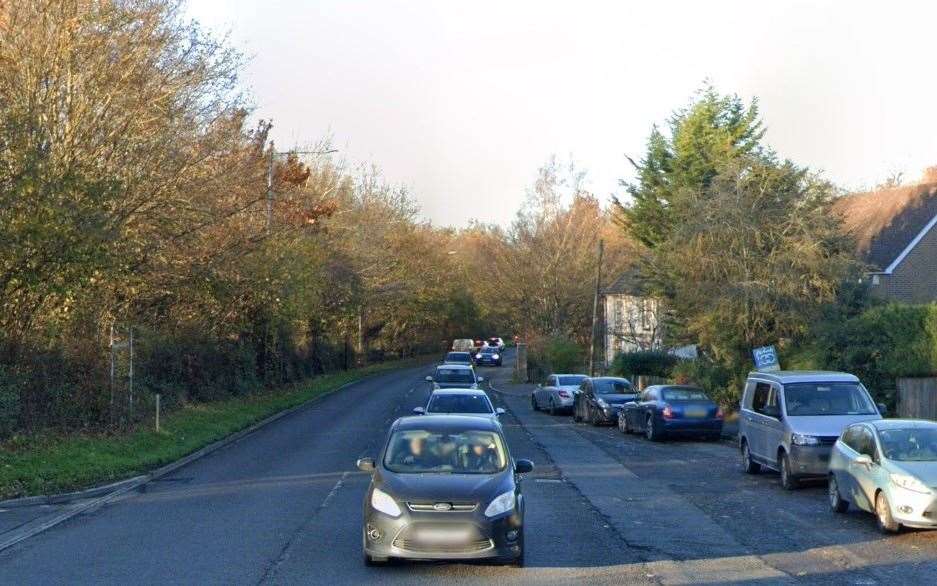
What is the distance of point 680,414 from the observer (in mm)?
25984

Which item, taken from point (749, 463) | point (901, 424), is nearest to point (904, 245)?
point (749, 463)

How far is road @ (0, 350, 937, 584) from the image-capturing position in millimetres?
10421

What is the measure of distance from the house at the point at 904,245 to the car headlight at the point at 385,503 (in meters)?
28.0

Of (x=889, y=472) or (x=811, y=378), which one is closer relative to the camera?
(x=889, y=472)

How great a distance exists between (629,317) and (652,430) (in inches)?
1118

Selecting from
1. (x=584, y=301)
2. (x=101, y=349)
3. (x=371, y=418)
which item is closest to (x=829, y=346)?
(x=371, y=418)

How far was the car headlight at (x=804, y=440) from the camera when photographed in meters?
16.8

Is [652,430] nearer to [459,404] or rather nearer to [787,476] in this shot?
[459,404]

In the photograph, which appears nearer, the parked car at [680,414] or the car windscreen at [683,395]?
the parked car at [680,414]

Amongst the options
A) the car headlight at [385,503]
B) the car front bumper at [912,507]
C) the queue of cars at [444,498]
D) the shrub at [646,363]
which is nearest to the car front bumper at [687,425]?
the car front bumper at [912,507]

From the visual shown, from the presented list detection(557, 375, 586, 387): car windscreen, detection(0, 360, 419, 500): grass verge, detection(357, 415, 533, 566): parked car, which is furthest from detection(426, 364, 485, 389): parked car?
detection(357, 415, 533, 566): parked car

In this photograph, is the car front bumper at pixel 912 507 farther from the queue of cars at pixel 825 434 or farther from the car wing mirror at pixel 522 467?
the car wing mirror at pixel 522 467

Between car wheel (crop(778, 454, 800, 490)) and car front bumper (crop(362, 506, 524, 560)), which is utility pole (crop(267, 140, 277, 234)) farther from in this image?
car front bumper (crop(362, 506, 524, 560))

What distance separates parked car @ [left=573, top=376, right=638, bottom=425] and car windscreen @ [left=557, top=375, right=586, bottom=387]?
3.51 meters
